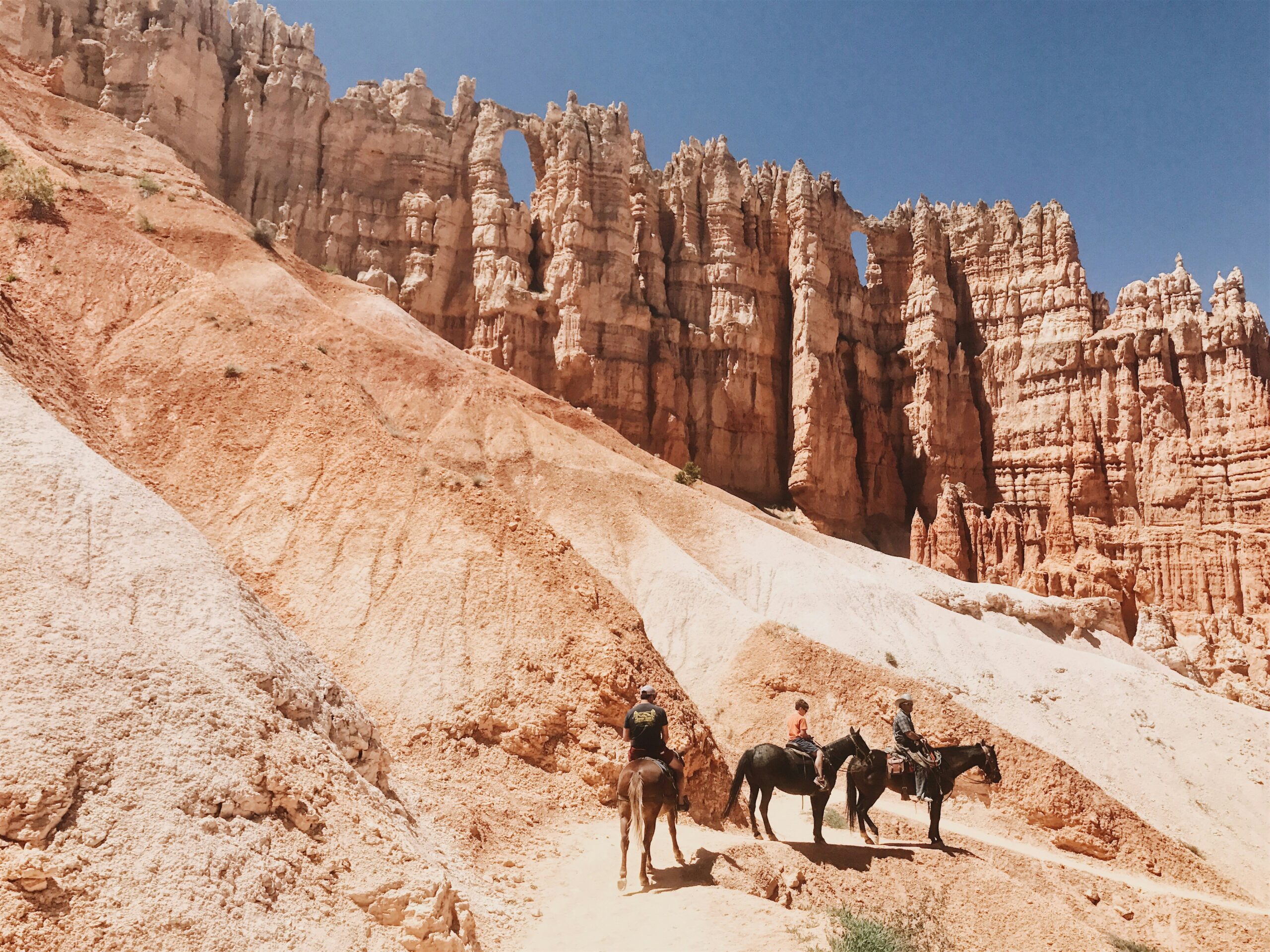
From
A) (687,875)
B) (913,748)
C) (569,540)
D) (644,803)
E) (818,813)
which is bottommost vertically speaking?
(687,875)

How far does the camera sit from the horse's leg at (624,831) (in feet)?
33.1

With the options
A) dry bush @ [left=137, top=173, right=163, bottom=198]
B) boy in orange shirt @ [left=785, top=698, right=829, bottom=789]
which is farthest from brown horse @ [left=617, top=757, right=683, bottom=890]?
dry bush @ [left=137, top=173, right=163, bottom=198]

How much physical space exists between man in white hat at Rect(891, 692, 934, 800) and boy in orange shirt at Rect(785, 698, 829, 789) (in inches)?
72.4

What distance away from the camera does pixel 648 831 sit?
33.4ft

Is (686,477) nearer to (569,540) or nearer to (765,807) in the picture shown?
(569,540)

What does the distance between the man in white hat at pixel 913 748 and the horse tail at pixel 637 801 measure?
5.73m

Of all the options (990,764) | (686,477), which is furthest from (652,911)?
(686,477)

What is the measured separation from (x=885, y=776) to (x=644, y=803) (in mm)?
5267

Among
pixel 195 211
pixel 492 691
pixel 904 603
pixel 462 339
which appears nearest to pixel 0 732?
pixel 492 691

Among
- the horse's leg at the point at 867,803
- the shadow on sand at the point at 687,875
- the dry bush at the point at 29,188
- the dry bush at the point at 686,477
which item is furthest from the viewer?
the dry bush at the point at 686,477

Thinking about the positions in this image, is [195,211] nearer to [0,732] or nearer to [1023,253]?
[0,732]

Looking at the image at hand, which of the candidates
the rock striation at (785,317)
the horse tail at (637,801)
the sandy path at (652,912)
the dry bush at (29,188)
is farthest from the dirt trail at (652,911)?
the rock striation at (785,317)

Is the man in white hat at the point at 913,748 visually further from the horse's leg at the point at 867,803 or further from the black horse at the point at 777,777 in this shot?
the black horse at the point at 777,777

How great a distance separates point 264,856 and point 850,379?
56.8 metres
